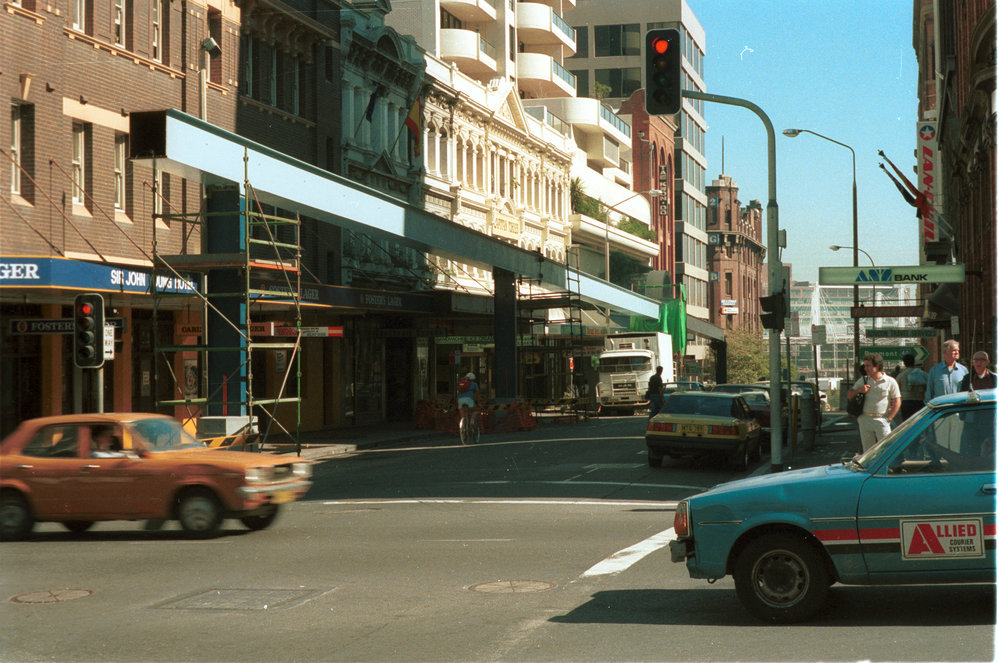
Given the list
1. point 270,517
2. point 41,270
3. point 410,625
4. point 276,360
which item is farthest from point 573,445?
point 410,625

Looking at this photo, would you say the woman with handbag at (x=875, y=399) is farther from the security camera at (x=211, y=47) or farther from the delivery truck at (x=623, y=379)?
the delivery truck at (x=623, y=379)

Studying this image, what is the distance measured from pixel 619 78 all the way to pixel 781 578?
306 ft

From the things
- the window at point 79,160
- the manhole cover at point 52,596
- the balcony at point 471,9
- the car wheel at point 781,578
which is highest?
the balcony at point 471,9

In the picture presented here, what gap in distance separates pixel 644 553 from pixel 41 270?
13943 mm

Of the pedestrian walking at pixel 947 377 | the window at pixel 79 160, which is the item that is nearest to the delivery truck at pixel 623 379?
the window at pixel 79 160

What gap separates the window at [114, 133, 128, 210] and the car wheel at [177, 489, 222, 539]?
16703 mm

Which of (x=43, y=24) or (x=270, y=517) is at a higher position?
(x=43, y=24)

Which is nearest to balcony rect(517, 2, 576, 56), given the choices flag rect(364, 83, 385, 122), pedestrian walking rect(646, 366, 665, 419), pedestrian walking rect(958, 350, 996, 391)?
flag rect(364, 83, 385, 122)

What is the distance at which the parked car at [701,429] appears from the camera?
21812mm

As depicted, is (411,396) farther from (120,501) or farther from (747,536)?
(747,536)

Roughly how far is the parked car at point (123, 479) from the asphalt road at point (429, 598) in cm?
33

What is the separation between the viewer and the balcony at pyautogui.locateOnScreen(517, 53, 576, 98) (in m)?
68.6

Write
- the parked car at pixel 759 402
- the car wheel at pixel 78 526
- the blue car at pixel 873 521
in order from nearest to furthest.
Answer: the blue car at pixel 873 521, the car wheel at pixel 78 526, the parked car at pixel 759 402

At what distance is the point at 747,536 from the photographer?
844cm
